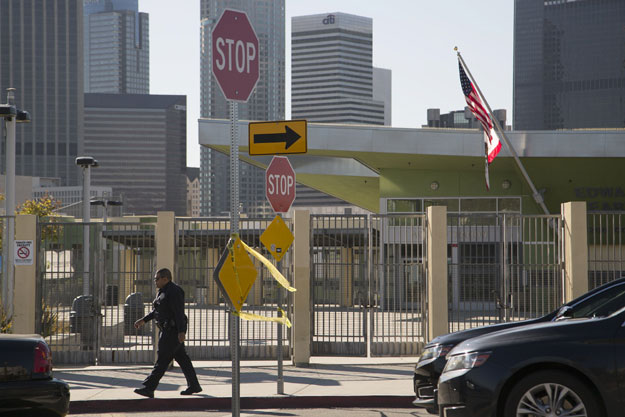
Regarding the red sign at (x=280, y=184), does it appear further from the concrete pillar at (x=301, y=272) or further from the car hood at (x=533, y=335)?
the car hood at (x=533, y=335)

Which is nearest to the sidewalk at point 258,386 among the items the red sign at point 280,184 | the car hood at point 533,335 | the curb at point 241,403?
the curb at point 241,403

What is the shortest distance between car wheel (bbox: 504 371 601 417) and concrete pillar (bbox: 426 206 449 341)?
7630 mm

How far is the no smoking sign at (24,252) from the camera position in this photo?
47.3 feet

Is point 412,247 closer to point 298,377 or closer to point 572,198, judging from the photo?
point 298,377

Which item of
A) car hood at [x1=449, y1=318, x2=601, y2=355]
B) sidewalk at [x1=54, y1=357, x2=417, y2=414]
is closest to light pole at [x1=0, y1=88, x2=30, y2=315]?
sidewalk at [x1=54, y1=357, x2=417, y2=414]

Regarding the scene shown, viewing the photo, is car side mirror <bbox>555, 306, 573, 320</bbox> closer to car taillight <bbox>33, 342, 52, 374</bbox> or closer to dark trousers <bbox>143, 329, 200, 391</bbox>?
dark trousers <bbox>143, 329, 200, 391</bbox>

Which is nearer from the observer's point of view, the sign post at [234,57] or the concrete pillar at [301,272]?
the sign post at [234,57]

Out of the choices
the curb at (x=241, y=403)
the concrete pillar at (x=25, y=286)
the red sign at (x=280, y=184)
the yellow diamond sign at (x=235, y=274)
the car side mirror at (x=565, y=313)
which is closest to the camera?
the yellow diamond sign at (x=235, y=274)

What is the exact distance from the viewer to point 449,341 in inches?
376

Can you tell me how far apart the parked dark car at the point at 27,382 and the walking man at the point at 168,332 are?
9.57 ft

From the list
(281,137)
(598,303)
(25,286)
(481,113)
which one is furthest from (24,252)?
(481,113)

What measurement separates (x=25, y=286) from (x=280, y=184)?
539 centimetres

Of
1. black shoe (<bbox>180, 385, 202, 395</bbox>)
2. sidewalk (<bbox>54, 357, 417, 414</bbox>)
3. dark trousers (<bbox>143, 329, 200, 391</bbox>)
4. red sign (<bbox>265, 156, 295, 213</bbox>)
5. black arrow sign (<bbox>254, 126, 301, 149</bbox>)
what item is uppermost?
black arrow sign (<bbox>254, 126, 301, 149</bbox>)

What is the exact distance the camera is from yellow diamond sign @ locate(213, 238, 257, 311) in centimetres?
775
